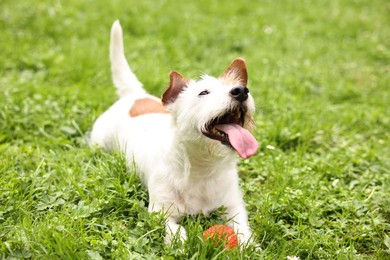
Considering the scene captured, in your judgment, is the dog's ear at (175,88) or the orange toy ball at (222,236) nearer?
the orange toy ball at (222,236)

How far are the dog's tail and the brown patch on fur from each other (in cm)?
37

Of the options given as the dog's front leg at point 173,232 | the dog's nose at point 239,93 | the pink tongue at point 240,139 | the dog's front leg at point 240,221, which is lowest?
the dog's front leg at point 240,221

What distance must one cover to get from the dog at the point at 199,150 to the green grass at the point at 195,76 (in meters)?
0.12

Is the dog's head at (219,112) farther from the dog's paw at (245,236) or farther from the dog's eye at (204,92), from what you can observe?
the dog's paw at (245,236)

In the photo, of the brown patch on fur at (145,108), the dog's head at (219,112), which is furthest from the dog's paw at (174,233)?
the brown patch on fur at (145,108)

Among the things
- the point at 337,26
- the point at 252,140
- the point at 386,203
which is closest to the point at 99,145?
the point at 252,140

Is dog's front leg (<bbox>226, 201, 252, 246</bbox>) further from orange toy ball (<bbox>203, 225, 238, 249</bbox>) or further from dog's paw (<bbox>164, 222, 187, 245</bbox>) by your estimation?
dog's paw (<bbox>164, 222, 187, 245</bbox>)

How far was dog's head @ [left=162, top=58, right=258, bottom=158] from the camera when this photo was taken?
9.57 ft

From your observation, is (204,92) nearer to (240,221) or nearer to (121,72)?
(240,221)

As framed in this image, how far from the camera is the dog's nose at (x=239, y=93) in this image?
114 inches

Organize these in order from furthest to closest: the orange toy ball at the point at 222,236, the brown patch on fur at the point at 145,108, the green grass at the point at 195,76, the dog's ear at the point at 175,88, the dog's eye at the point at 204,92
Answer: the brown patch on fur at the point at 145,108 < the dog's ear at the point at 175,88 < the dog's eye at the point at 204,92 < the green grass at the point at 195,76 < the orange toy ball at the point at 222,236

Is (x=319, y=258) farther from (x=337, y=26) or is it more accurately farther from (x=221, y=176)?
(x=337, y=26)

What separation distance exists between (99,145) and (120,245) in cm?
159

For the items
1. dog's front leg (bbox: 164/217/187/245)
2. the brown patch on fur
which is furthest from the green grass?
the brown patch on fur
